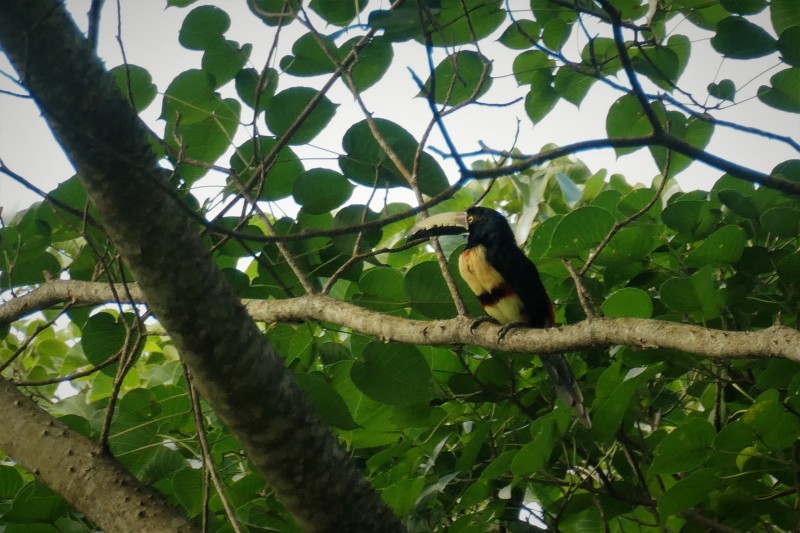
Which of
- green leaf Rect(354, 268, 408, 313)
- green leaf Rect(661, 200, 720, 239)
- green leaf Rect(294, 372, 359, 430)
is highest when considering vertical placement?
green leaf Rect(661, 200, 720, 239)

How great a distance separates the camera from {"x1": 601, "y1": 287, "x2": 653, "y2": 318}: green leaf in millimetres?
2117

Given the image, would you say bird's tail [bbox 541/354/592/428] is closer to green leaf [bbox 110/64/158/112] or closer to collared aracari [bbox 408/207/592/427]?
collared aracari [bbox 408/207/592/427]

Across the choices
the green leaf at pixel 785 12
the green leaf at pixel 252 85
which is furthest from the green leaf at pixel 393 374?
the green leaf at pixel 785 12

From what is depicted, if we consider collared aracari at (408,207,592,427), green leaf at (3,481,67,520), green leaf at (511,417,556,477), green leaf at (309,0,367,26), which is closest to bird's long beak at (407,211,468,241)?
collared aracari at (408,207,592,427)

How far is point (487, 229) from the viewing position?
341 cm

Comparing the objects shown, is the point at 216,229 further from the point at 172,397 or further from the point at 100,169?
the point at 172,397

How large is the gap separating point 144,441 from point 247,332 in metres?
0.91

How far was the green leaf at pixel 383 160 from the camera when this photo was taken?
2.35m

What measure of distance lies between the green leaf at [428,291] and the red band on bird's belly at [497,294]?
0.83 metres

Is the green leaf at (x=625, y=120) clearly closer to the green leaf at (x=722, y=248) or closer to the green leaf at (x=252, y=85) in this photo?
the green leaf at (x=722, y=248)

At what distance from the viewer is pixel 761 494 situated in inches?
93.8

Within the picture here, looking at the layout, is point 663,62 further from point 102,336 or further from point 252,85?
point 102,336

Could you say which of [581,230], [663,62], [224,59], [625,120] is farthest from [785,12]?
[224,59]

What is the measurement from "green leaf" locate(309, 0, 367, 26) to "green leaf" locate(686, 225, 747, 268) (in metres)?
1.17
